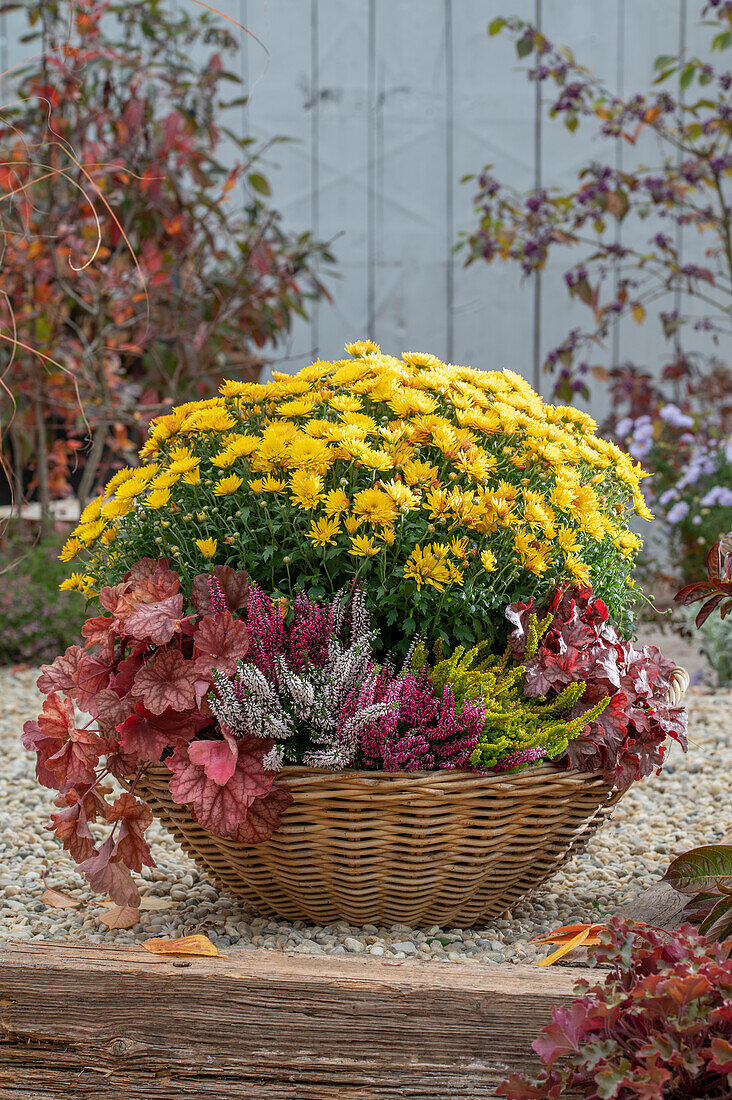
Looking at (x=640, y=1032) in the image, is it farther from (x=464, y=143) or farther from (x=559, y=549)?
(x=464, y=143)

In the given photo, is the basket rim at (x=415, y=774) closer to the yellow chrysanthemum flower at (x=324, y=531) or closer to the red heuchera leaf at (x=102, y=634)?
the red heuchera leaf at (x=102, y=634)

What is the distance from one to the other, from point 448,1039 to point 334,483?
2.60 feet

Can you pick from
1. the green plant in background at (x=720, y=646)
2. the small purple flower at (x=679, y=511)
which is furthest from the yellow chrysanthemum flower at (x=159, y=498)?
the small purple flower at (x=679, y=511)

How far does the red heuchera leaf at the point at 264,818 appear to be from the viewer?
1.37 m

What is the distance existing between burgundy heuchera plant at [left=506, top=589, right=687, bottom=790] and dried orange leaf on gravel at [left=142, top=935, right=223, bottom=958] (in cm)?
58

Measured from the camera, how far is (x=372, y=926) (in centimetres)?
155

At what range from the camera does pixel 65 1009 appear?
1.22m

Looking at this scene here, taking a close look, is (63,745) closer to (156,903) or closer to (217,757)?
Result: (217,757)

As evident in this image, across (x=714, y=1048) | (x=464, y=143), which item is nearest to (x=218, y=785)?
(x=714, y=1048)

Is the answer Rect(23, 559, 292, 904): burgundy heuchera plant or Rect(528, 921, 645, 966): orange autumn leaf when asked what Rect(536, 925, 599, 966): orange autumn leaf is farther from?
Rect(23, 559, 292, 904): burgundy heuchera plant

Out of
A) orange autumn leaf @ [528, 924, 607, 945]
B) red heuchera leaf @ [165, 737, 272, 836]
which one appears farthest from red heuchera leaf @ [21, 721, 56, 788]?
orange autumn leaf @ [528, 924, 607, 945]

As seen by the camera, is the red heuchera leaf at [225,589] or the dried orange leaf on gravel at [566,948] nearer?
the dried orange leaf on gravel at [566,948]

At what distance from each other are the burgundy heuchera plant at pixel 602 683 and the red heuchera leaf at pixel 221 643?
1.35ft

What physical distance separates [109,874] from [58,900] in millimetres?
343
